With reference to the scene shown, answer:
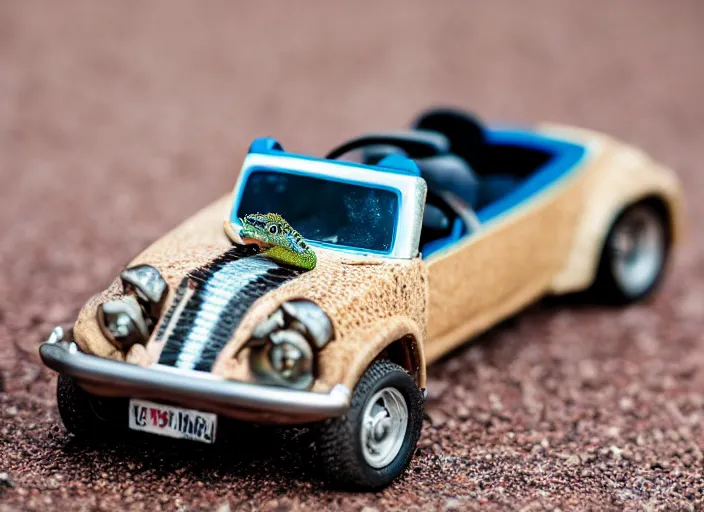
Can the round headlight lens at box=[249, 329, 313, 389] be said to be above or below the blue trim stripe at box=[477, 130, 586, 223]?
below

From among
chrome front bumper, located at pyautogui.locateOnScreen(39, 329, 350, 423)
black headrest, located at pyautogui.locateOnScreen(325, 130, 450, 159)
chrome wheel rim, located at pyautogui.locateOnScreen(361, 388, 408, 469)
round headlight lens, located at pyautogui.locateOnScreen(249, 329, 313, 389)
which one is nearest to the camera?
chrome front bumper, located at pyautogui.locateOnScreen(39, 329, 350, 423)

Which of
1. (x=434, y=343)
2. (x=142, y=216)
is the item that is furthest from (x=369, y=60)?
(x=434, y=343)

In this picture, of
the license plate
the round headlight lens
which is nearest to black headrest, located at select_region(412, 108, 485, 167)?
the round headlight lens

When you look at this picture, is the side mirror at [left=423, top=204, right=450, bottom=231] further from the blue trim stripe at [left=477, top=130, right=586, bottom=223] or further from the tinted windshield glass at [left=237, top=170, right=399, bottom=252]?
the tinted windshield glass at [left=237, top=170, right=399, bottom=252]

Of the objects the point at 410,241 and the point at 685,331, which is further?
the point at 685,331

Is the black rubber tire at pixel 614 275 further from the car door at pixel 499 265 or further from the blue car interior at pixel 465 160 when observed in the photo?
the blue car interior at pixel 465 160

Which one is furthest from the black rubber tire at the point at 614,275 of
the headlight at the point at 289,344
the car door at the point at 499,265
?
the headlight at the point at 289,344

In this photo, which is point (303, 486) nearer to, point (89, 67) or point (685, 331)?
point (685, 331)
